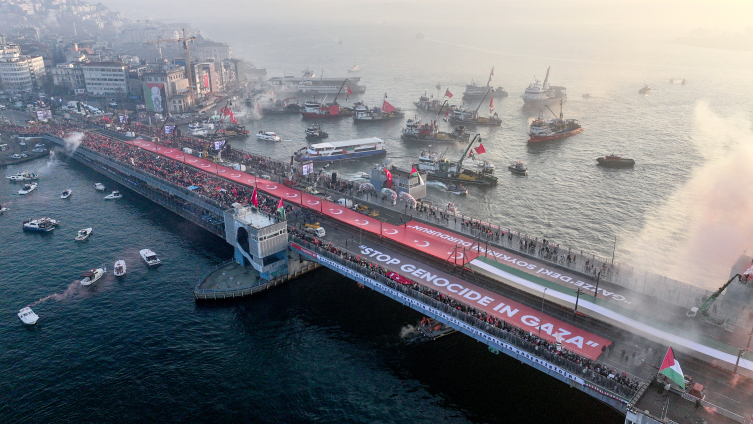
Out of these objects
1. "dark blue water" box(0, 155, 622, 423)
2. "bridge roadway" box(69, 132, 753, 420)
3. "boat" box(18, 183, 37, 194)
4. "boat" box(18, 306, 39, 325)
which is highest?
"bridge roadway" box(69, 132, 753, 420)

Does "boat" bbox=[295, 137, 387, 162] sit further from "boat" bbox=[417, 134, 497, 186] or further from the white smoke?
the white smoke

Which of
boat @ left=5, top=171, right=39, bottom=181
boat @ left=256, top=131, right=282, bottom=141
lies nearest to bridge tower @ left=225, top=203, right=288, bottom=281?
boat @ left=5, top=171, right=39, bottom=181

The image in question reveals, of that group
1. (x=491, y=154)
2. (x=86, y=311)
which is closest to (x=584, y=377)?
(x=86, y=311)

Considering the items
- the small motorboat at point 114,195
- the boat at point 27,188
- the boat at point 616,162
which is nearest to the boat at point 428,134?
the boat at point 616,162

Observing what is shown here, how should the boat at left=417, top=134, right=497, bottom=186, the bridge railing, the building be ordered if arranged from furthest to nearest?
the building → the boat at left=417, top=134, right=497, bottom=186 → the bridge railing

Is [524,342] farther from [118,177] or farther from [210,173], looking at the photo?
[118,177]

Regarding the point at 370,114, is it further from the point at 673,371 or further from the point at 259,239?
the point at 673,371
